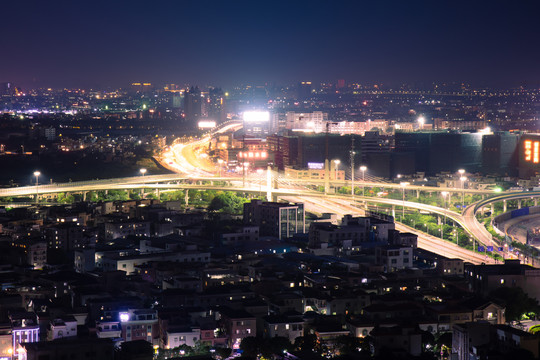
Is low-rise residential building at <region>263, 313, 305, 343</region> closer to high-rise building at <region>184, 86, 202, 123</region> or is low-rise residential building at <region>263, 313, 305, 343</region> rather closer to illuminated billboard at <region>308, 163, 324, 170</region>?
illuminated billboard at <region>308, 163, 324, 170</region>

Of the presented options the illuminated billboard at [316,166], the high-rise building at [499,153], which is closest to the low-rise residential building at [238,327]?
the illuminated billboard at [316,166]

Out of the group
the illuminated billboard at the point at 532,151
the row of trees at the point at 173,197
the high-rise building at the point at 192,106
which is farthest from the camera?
the high-rise building at the point at 192,106

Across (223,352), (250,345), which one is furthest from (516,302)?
(223,352)

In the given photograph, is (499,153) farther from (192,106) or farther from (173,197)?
(192,106)

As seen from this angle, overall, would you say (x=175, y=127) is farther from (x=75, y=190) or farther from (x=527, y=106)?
(x=75, y=190)

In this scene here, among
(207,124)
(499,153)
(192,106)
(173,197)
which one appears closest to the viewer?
(173,197)

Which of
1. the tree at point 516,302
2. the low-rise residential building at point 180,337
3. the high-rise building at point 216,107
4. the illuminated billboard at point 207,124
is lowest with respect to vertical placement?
the illuminated billboard at point 207,124

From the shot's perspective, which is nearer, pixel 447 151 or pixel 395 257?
pixel 395 257

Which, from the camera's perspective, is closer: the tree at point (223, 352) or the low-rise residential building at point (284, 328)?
the tree at point (223, 352)

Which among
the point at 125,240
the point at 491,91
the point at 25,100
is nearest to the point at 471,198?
the point at 125,240

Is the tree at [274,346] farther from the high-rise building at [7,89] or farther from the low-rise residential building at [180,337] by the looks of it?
the high-rise building at [7,89]
